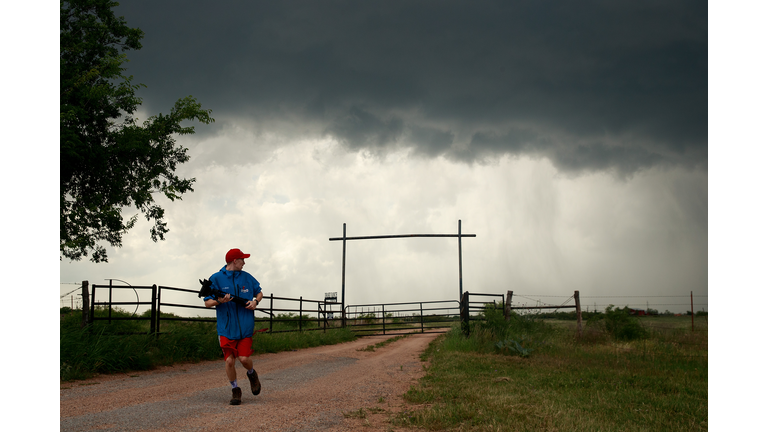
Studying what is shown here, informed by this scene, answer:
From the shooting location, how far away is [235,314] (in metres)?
5.89

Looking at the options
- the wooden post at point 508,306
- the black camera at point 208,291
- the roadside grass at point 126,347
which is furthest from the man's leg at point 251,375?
the wooden post at point 508,306

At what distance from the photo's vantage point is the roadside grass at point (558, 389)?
4676mm

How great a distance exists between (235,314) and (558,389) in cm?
456

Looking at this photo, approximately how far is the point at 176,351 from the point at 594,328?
12703 millimetres

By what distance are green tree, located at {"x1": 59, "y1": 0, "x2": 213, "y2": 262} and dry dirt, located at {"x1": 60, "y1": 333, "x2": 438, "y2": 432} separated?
794 cm

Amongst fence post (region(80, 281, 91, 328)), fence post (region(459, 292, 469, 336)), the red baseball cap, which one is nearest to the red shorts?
the red baseball cap

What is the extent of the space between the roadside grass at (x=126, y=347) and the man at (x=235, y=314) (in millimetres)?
3854

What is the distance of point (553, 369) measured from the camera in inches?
337

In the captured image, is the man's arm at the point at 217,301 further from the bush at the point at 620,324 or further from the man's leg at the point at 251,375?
the bush at the point at 620,324

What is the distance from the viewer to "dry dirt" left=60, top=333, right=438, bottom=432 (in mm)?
4574

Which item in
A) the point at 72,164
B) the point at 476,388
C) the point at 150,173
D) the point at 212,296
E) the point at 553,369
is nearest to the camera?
the point at 212,296

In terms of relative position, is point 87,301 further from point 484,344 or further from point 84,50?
point 84,50

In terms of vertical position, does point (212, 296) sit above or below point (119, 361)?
above

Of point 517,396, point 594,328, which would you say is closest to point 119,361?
point 517,396
